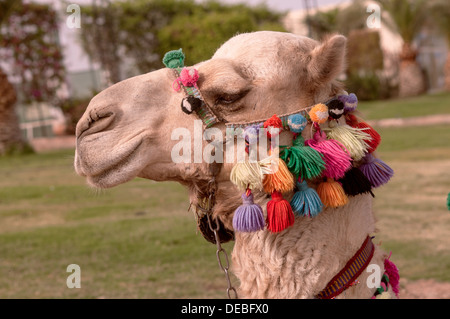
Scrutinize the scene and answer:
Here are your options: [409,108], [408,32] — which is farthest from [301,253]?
[408,32]

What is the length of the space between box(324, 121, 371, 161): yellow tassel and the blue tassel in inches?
8.7

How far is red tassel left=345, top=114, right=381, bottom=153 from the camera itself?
259cm

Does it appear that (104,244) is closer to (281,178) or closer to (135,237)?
(135,237)

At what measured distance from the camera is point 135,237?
6914 mm

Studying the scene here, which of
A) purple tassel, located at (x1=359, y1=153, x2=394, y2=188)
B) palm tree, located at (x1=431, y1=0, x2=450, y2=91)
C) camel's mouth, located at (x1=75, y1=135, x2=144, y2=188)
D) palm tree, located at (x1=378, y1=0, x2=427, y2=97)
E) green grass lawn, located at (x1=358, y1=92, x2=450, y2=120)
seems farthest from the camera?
palm tree, located at (x1=378, y1=0, x2=427, y2=97)

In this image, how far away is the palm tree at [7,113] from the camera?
1652cm

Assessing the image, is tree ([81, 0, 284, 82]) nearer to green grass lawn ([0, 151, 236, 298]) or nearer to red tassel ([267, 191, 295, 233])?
green grass lawn ([0, 151, 236, 298])

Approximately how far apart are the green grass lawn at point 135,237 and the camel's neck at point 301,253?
3.43ft

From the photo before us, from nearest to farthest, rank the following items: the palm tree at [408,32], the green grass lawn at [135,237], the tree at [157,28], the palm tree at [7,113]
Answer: the green grass lawn at [135,237] < the palm tree at [7,113] < the tree at [157,28] < the palm tree at [408,32]

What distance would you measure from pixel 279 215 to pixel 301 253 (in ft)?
0.71

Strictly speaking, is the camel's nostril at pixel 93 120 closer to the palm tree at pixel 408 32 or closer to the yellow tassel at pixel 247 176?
the yellow tassel at pixel 247 176

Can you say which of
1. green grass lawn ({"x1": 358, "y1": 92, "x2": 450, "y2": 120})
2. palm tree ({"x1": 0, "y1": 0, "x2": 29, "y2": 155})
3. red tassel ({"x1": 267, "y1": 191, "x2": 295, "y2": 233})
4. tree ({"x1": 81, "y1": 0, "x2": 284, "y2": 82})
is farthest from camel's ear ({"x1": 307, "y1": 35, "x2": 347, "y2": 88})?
tree ({"x1": 81, "y1": 0, "x2": 284, "y2": 82})

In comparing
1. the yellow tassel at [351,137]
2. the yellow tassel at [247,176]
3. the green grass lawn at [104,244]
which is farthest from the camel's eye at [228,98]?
the green grass lawn at [104,244]

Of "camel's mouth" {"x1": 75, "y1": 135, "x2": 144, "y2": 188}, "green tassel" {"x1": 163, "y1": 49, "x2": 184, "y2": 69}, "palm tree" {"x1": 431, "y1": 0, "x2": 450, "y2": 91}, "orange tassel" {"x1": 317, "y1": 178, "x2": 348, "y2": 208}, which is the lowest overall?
"orange tassel" {"x1": 317, "y1": 178, "x2": 348, "y2": 208}
